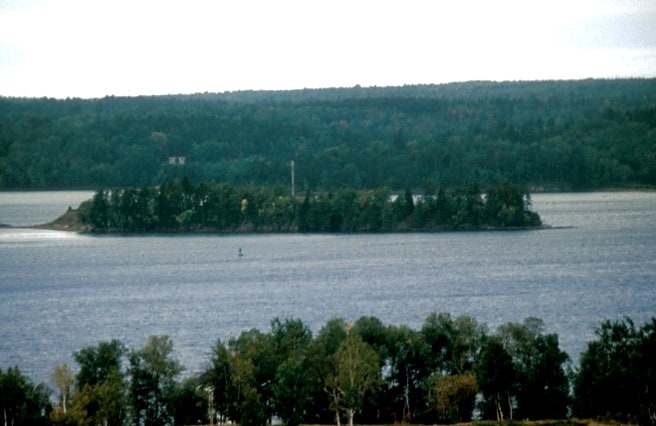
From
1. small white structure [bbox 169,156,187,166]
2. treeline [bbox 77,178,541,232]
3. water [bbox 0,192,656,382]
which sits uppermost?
small white structure [bbox 169,156,187,166]

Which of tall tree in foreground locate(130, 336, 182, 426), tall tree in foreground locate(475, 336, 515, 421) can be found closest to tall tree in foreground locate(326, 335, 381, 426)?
tall tree in foreground locate(475, 336, 515, 421)

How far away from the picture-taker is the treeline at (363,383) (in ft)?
121

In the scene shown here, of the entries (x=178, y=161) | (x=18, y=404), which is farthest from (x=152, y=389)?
(x=178, y=161)

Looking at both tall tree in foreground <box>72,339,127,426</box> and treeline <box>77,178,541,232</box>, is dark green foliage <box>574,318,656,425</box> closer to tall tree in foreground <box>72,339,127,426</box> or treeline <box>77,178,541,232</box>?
tall tree in foreground <box>72,339,127,426</box>

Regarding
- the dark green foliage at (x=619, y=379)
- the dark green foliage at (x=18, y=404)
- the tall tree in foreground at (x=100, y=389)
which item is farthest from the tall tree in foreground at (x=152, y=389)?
the dark green foliage at (x=619, y=379)

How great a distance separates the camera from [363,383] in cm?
3778

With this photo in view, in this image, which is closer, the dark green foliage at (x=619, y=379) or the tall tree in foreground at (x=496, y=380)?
the dark green foliage at (x=619, y=379)

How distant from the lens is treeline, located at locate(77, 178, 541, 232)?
Answer: 11788cm

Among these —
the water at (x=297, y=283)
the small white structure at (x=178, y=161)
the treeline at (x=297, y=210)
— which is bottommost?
the water at (x=297, y=283)

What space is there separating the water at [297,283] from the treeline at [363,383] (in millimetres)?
6730

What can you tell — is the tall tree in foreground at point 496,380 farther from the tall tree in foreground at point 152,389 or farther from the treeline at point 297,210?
the treeline at point 297,210

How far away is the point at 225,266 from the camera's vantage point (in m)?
89.4

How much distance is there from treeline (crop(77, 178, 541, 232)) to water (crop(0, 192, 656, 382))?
145 inches

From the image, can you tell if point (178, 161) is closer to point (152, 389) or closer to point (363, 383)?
point (152, 389)
